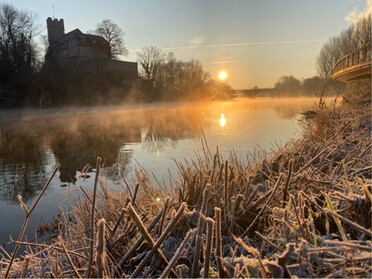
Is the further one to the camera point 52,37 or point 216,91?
point 216,91

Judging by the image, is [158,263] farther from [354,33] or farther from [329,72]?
[329,72]

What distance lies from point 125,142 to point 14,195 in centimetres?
905

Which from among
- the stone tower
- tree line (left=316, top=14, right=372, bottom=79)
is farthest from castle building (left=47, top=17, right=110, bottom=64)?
tree line (left=316, top=14, right=372, bottom=79)

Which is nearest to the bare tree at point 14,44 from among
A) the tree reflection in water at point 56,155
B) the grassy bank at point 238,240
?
the tree reflection in water at point 56,155

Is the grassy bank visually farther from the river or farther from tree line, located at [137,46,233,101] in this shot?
tree line, located at [137,46,233,101]

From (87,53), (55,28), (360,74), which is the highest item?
(55,28)

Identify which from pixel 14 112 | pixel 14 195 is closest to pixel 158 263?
pixel 14 195

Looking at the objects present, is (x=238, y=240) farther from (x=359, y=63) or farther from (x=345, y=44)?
(x=345, y=44)

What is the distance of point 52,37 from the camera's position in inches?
2569

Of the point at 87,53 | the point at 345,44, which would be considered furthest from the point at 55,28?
the point at 345,44

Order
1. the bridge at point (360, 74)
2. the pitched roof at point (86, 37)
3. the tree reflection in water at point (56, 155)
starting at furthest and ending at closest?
the pitched roof at point (86, 37) → the bridge at point (360, 74) → the tree reflection in water at point (56, 155)

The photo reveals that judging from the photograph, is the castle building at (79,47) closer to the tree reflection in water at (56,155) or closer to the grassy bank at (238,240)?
the tree reflection in water at (56,155)

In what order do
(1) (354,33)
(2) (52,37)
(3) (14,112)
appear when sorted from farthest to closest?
(2) (52,37), (1) (354,33), (3) (14,112)

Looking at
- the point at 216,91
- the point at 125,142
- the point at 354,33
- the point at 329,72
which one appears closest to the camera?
the point at 125,142
